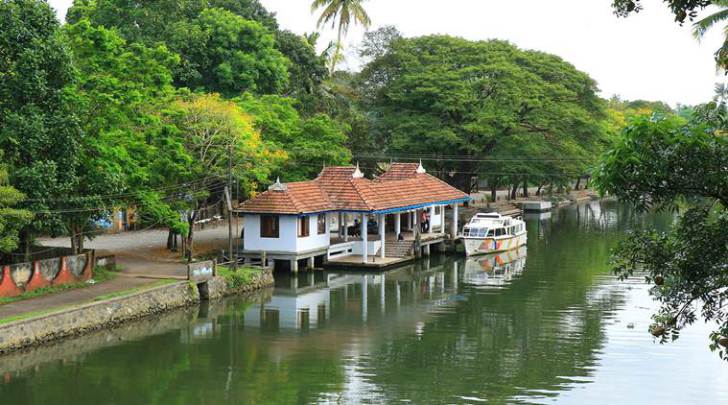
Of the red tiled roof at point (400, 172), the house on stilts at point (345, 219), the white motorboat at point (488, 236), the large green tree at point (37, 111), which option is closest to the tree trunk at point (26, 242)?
the large green tree at point (37, 111)

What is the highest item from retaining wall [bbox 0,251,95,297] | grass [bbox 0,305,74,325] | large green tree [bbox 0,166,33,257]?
large green tree [bbox 0,166,33,257]

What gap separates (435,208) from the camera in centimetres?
5391

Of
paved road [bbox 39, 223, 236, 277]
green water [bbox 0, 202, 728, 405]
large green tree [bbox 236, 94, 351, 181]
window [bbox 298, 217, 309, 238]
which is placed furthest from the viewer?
large green tree [bbox 236, 94, 351, 181]

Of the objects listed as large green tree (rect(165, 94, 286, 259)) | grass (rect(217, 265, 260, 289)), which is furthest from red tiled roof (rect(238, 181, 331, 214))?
grass (rect(217, 265, 260, 289))

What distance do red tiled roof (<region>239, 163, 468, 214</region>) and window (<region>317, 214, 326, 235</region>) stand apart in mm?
682

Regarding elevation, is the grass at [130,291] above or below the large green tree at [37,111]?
below

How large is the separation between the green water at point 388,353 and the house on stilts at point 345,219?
2261 mm

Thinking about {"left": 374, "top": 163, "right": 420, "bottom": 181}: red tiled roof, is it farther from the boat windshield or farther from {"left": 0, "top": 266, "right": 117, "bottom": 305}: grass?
{"left": 0, "top": 266, "right": 117, "bottom": 305}: grass

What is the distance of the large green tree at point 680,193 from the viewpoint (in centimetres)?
1299

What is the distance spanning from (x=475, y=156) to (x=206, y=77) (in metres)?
21.5

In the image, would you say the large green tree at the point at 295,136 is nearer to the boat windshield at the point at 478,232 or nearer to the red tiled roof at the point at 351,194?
the red tiled roof at the point at 351,194

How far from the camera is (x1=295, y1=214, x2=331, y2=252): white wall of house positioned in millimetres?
41781

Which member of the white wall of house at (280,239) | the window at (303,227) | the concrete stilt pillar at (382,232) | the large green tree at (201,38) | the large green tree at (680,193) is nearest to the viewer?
the large green tree at (680,193)

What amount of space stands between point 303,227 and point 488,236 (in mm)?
12252
